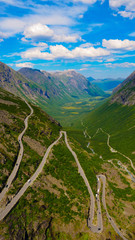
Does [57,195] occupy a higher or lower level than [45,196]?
lower

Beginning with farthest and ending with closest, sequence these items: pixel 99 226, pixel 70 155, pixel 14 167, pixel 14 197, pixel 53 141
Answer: pixel 53 141
pixel 70 155
pixel 14 167
pixel 99 226
pixel 14 197

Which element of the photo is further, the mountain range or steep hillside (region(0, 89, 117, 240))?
the mountain range

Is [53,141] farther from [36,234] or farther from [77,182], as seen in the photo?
[36,234]

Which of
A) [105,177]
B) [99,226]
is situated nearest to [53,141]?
[105,177]

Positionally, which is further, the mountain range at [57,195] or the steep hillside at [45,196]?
the mountain range at [57,195]

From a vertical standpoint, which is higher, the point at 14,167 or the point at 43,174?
the point at 14,167

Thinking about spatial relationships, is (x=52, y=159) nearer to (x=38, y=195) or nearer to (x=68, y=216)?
(x=38, y=195)

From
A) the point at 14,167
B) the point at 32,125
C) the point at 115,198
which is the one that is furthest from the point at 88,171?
the point at 32,125

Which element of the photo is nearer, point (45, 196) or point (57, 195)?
point (45, 196)

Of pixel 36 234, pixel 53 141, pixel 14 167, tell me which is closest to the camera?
pixel 36 234

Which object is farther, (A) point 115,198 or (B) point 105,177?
(B) point 105,177

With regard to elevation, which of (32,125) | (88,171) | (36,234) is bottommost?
(36,234)
